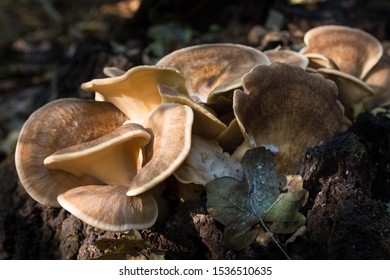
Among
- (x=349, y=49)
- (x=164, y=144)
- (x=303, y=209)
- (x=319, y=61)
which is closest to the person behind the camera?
(x=164, y=144)

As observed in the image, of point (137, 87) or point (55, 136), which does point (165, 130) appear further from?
point (55, 136)

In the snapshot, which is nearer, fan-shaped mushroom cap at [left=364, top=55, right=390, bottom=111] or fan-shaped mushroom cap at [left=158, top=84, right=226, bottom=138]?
fan-shaped mushroom cap at [left=158, top=84, right=226, bottom=138]

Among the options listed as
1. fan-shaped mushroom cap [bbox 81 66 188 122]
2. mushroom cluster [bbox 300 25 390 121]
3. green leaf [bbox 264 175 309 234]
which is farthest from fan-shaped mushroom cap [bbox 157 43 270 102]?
green leaf [bbox 264 175 309 234]

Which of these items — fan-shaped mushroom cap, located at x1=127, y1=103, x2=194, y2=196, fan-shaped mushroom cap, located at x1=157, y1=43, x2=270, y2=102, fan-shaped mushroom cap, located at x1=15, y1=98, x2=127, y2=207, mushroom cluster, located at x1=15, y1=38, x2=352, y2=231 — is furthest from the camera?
fan-shaped mushroom cap, located at x1=157, y1=43, x2=270, y2=102

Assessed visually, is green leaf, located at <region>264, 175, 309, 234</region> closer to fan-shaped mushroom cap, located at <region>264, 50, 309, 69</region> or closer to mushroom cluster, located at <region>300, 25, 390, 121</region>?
fan-shaped mushroom cap, located at <region>264, 50, 309, 69</region>

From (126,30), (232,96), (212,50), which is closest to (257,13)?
(126,30)

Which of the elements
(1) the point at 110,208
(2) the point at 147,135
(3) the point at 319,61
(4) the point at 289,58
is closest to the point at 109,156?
(2) the point at 147,135
